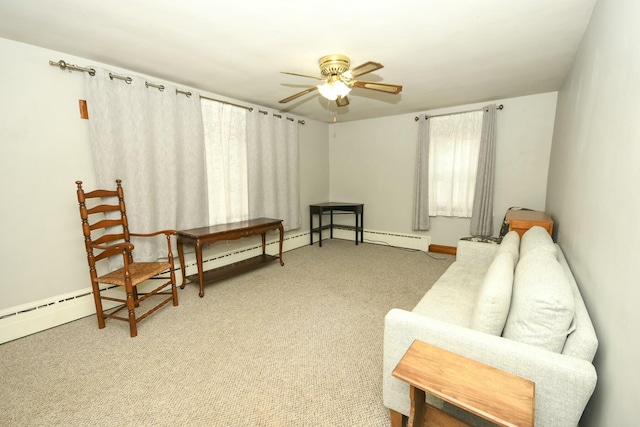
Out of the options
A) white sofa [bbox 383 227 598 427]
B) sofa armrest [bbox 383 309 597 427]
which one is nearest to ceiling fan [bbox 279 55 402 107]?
white sofa [bbox 383 227 598 427]

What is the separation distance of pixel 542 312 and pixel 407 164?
12.2ft

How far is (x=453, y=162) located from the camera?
4.01 meters

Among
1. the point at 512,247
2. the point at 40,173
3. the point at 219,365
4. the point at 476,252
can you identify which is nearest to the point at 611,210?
the point at 512,247

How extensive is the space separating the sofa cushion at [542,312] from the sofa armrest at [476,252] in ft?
4.30

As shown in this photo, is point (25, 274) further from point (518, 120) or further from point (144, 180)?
point (518, 120)

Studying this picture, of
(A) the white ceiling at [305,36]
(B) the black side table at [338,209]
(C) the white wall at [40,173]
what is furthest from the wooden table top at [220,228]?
(A) the white ceiling at [305,36]

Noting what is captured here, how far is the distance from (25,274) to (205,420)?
1997mm

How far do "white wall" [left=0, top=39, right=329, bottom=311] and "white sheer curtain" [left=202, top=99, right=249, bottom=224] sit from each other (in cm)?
105

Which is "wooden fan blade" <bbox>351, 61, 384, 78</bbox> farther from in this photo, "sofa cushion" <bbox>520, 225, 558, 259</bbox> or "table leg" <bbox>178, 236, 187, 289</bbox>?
"table leg" <bbox>178, 236, 187, 289</bbox>

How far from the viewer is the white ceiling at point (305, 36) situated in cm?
161

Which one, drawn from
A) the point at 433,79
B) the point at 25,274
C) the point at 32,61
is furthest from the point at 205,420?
the point at 433,79

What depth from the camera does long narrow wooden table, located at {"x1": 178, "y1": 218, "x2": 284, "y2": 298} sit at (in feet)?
8.95

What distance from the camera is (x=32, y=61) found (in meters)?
2.06

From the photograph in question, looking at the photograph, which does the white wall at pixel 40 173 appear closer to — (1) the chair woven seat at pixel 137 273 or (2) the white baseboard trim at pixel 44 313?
(2) the white baseboard trim at pixel 44 313
